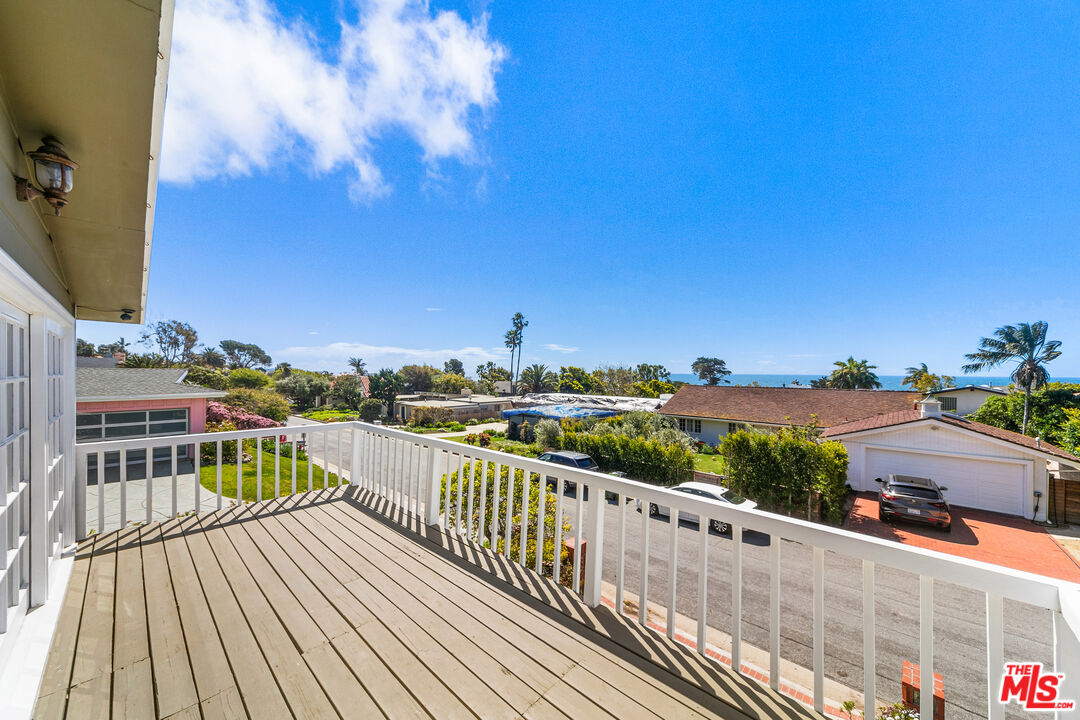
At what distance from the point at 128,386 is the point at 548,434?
13997 mm

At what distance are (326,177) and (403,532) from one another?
45.0 ft

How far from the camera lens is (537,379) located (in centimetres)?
4562

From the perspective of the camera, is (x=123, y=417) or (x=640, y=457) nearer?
(x=123, y=417)

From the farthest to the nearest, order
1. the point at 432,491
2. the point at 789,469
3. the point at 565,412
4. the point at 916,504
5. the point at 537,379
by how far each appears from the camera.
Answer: the point at 537,379 → the point at 565,412 → the point at 789,469 → the point at 916,504 → the point at 432,491

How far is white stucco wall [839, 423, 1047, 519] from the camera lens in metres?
9.94

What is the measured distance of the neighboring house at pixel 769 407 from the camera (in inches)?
678

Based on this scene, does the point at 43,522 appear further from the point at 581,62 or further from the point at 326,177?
the point at 326,177

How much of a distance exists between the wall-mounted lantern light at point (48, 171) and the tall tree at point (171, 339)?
164ft

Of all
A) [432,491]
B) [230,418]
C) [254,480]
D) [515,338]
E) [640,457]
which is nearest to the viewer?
[432,491]

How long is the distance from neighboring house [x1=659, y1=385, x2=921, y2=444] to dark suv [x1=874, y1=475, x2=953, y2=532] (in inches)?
285

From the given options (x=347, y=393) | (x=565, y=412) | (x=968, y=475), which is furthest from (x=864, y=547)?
(x=347, y=393)

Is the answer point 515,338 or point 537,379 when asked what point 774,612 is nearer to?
point 537,379

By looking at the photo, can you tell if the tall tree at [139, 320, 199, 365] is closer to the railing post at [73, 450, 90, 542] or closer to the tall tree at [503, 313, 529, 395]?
the tall tree at [503, 313, 529, 395]

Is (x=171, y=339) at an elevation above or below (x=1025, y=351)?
above
